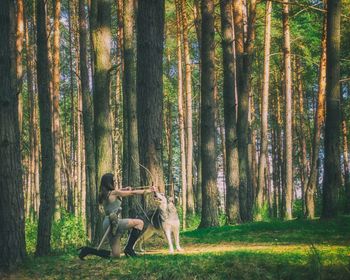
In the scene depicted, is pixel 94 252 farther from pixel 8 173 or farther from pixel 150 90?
pixel 150 90

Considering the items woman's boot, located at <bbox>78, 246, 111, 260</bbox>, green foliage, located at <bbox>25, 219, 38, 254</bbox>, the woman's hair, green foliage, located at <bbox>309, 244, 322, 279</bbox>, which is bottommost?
green foliage, located at <bbox>25, 219, 38, 254</bbox>

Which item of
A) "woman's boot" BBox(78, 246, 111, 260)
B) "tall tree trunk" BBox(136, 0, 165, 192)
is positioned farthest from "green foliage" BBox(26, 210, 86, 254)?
"woman's boot" BBox(78, 246, 111, 260)

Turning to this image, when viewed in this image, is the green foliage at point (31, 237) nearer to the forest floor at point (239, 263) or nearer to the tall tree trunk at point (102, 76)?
the tall tree trunk at point (102, 76)

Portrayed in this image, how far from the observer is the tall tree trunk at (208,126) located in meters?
15.3

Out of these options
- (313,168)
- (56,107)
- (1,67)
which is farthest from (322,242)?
(56,107)

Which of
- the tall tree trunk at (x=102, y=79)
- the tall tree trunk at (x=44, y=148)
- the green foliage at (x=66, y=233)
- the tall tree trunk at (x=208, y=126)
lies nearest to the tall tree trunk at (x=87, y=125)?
the green foliage at (x=66, y=233)

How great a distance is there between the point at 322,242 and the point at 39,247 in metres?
7.13

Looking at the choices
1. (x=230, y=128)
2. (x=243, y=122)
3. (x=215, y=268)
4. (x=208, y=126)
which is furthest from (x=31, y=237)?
(x=215, y=268)

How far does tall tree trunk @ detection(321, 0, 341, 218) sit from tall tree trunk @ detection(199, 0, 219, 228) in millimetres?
3843

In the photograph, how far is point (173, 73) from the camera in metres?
44.2

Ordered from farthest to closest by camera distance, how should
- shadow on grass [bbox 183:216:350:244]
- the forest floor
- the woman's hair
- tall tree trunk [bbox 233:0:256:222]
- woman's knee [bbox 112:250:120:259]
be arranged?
tall tree trunk [bbox 233:0:256:222] → shadow on grass [bbox 183:216:350:244] → woman's knee [bbox 112:250:120:259] → the woman's hair → the forest floor

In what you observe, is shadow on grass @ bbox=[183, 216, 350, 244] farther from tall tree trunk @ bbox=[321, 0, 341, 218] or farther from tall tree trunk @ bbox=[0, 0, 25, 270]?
tall tree trunk @ bbox=[0, 0, 25, 270]

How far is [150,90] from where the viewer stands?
10414mm

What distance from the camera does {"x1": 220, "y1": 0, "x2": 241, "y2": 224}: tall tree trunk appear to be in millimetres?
16703
